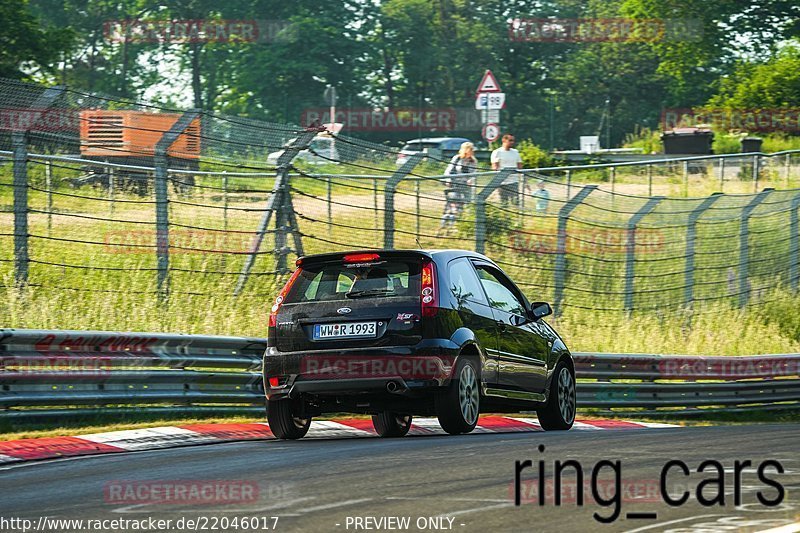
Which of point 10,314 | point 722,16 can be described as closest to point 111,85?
point 722,16

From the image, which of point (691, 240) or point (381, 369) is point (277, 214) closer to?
→ point (381, 369)

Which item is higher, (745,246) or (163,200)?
(163,200)

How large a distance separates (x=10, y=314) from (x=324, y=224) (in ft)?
15.0

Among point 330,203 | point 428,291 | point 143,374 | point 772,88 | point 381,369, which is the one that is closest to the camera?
point 381,369

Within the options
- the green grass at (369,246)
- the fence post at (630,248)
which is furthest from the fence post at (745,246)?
the fence post at (630,248)

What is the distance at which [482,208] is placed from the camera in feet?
60.0

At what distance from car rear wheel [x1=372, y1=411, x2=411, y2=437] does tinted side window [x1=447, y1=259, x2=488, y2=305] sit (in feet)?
4.70

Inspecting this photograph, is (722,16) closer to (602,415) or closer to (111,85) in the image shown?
(111,85)

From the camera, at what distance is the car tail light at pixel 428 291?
11070mm

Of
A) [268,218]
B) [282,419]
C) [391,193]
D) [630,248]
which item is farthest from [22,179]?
[630,248]

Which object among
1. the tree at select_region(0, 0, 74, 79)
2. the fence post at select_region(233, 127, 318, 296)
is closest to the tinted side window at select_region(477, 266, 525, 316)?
the fence post at select_region(233, 127, 318, 296)

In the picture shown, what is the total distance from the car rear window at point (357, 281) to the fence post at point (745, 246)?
1199 centimetres

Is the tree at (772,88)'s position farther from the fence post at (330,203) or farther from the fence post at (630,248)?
the fence post at (330,203)

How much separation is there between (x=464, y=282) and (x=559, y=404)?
6.93 feet
